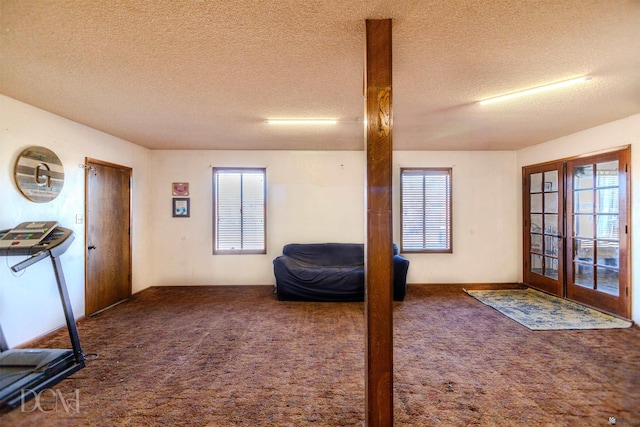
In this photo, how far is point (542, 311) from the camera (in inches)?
156

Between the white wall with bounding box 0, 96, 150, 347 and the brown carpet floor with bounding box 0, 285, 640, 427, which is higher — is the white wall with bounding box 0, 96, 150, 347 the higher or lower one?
the higher one

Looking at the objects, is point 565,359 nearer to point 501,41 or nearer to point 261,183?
point 501,41

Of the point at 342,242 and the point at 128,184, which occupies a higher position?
the point at 128,184

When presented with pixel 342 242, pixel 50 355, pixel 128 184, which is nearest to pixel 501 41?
pixel 342 242

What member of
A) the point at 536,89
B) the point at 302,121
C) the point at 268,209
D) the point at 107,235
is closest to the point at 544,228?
the point at 536,89

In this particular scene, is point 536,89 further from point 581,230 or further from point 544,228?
point 544,228

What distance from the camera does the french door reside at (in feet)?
12.0

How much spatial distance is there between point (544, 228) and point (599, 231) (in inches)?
37.1

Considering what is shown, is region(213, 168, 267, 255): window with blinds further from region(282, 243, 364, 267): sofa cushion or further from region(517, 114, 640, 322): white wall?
region(517, 114, 640, 322): white wall

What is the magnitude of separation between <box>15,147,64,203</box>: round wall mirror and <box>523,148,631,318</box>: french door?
715 centimetres

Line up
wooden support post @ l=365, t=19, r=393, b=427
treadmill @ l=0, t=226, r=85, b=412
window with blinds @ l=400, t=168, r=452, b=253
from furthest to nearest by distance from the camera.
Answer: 1. window with blinds @ l=400, t=168, r=452, b=253
2. treadmill @ l=0, t=226, r=85, b=412
3. wooden support post @ l=365, t=19, r=393, b=427

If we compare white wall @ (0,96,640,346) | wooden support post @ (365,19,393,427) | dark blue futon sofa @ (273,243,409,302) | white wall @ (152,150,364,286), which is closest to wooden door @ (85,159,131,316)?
white wall @ (0,96,640,346)

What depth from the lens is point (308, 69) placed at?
232 centimetres

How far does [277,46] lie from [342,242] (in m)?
3.95
